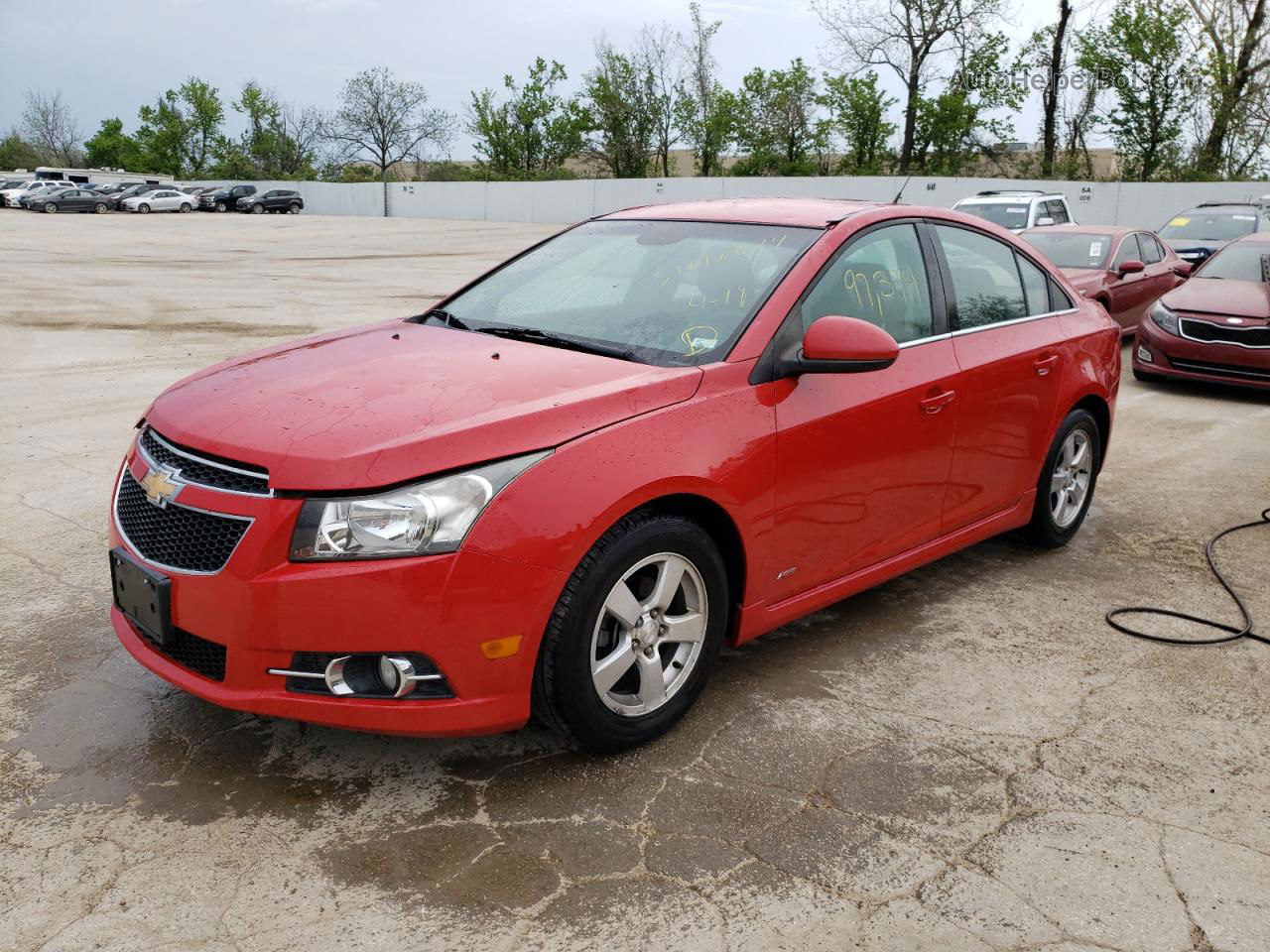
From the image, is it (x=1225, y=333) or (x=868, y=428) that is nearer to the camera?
(x=868, y=428)

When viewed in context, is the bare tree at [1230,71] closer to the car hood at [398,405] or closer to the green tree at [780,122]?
the green tree at [780,122]

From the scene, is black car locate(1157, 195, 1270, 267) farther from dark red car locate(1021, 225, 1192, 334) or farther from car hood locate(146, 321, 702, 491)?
car hood locate(146, 321, 702, 491)

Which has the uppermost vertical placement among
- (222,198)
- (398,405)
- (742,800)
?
(222,198)

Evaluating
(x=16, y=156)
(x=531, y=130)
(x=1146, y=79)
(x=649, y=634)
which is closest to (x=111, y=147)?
(x=16, y=156)

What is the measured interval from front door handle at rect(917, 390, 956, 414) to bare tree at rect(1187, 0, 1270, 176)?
44597mm

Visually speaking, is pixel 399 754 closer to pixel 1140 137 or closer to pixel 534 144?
pixel 1140 137

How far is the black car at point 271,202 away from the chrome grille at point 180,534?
60777 millimetres

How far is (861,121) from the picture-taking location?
183 feet

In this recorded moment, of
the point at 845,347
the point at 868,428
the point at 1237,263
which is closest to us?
the point at 845,347

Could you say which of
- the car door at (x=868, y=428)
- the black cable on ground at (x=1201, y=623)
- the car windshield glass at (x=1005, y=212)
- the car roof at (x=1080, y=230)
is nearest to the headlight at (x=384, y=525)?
the car door at (x=868, y=428)

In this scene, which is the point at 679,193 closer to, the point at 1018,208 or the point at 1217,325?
the point at 1018,208

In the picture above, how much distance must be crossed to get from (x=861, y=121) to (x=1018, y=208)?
41314mm

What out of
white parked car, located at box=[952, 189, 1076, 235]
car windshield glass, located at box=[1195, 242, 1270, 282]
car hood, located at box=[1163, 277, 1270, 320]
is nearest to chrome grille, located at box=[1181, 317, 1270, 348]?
car hood, located at box=[1163, 277, 1270, 320]

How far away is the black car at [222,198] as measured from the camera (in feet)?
196
